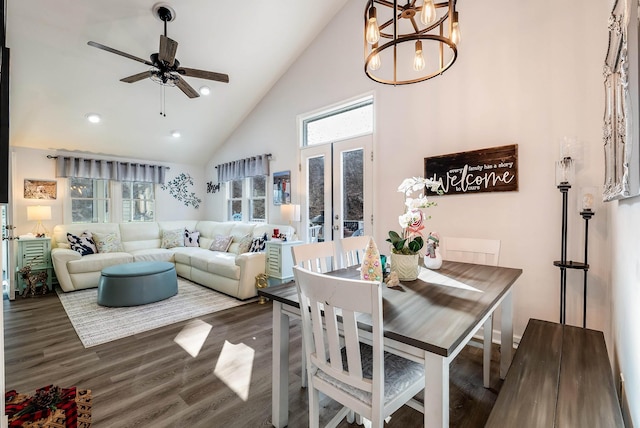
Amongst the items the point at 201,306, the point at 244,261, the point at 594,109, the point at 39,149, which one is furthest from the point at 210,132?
the point at 594,109

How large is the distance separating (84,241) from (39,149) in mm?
1692

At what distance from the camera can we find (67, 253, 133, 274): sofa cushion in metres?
4.18

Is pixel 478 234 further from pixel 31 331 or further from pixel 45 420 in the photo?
pixel 31 331

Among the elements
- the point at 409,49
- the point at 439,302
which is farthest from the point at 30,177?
the point at 439,302

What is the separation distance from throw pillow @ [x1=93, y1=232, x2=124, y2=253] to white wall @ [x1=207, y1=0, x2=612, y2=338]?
4.38m

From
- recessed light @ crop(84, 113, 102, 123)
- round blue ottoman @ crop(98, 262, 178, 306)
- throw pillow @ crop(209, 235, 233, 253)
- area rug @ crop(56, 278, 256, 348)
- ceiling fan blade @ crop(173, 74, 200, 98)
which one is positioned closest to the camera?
area rug @ crop(56, 278, 256, 348)

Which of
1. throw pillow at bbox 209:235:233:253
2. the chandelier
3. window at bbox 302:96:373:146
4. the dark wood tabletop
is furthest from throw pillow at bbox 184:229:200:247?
the dark wood tabletop

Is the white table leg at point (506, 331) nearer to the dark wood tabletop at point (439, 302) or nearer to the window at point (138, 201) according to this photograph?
the dark wood tabletop at point (439, 302)

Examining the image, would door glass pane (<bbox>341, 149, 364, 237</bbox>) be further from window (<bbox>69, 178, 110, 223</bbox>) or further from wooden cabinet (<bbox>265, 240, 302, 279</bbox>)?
Result: window (<bbox>69, 178, 110, 223</bbox>)

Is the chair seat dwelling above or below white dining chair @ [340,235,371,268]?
below

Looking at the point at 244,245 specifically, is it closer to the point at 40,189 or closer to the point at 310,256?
the point at 310,256

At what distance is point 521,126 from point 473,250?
1.19 m

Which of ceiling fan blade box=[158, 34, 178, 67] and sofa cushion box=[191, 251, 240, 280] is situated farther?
sofa cushion box=[191, 251, 240, 280]

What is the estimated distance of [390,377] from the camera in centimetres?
132
